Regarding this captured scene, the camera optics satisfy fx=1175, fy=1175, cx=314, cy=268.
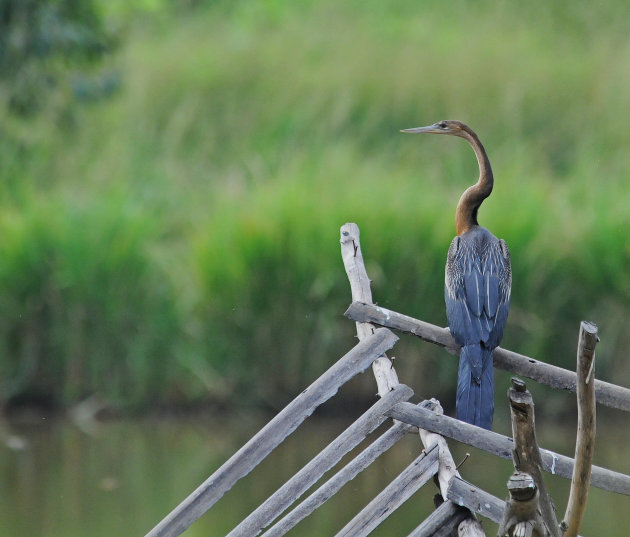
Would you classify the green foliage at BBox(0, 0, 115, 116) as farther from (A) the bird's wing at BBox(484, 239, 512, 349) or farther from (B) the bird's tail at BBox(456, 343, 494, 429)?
(B) the bird's tail at BBox(456, 343, 494, 429)

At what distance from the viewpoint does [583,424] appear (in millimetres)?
2439

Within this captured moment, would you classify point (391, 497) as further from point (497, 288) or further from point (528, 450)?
point (528, 450)

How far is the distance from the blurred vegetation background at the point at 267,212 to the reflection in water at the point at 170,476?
36 cm

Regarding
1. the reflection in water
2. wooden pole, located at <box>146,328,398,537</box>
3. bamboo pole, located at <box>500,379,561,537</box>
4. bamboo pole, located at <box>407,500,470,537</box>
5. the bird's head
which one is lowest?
the reflection in water

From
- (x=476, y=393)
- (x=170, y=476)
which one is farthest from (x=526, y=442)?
(x=170, y=476)

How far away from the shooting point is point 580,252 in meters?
8.38

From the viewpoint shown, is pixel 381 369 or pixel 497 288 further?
pixel 497 288

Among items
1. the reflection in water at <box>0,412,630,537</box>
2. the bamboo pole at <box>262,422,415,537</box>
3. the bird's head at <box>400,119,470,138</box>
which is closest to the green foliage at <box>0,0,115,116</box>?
the reflection in water at <box>0,412,630,537</box>

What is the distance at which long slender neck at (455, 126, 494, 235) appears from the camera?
4508 millimetres

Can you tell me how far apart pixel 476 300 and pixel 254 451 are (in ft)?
3.65

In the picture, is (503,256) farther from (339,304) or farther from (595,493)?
(339,304)

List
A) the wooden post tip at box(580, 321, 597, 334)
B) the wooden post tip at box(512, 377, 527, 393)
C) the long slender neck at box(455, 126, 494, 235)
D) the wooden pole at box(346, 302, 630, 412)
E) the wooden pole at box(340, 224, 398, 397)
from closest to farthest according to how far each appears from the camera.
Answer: the wooden post tip at box(512, 377, 527, 393) < the wooden post tip at box(580, 321, 597, 334) < the wooden pole at box(346, 302, 630, 412) < the wooden pole at box(340, 224, 398, 397) < the long slender neck at box(455, 126, 494, 235)

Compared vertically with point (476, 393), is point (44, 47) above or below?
above

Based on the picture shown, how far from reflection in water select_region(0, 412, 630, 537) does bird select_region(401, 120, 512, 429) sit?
2336mm
